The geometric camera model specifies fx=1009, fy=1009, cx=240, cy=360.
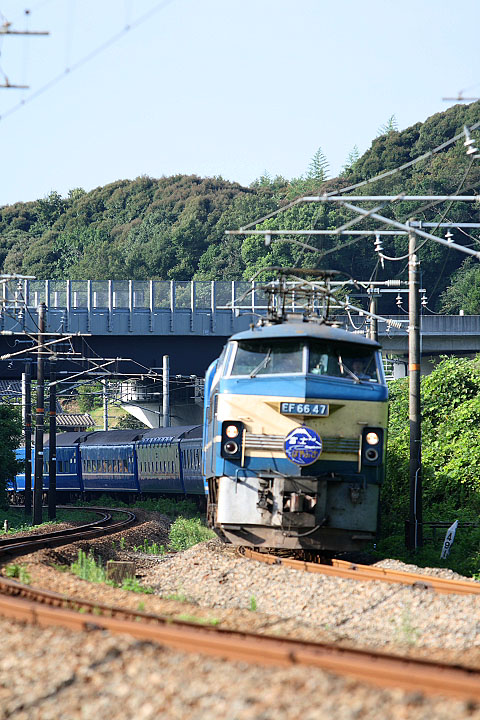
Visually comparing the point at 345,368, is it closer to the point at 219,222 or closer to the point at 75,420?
the point at 75,420

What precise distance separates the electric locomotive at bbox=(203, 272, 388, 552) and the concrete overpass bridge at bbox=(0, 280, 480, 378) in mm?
31329

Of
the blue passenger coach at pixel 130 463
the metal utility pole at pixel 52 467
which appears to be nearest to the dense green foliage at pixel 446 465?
the blue passenger coach at pixel 130 463

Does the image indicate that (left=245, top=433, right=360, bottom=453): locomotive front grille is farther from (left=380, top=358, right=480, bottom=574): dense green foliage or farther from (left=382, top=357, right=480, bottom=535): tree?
(left=382, top=357, right=480, bottom=535): tree

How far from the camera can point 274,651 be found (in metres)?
6.73

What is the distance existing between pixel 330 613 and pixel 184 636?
17.2ft

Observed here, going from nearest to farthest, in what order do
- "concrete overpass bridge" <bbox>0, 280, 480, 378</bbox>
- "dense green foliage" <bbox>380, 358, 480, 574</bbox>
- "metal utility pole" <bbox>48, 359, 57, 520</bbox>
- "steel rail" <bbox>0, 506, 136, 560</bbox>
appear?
1. "steel rail" <bbox>0, 506, 136, 560</bbox>
2. "dense green foliage" <bbox>380, 358, 480, 574</bbox>
3. "metal utility pole" <bbox>48, 359, 57, 520</bbox>
4. "concrete overpass bridge" <bbox>0, 280, 480, 378</bbox>

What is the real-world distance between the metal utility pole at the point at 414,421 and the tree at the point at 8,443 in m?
24.9

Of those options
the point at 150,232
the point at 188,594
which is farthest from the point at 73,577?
the point at 150,232

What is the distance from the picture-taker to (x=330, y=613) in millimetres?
12172

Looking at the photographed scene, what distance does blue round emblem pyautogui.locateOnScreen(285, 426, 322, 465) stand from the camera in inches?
609

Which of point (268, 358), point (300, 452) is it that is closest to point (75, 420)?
point (268, 358)

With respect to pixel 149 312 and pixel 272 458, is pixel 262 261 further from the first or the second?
pixel 272 458

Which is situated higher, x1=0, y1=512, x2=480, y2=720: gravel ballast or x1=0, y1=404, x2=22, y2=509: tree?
x1=0, y1=512, x2=480, y2=720: gravel ballast

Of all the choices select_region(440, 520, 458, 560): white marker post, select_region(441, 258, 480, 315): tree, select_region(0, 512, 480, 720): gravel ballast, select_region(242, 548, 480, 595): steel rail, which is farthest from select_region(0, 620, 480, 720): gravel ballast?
select_region(441, 258, 480, 315): tree
